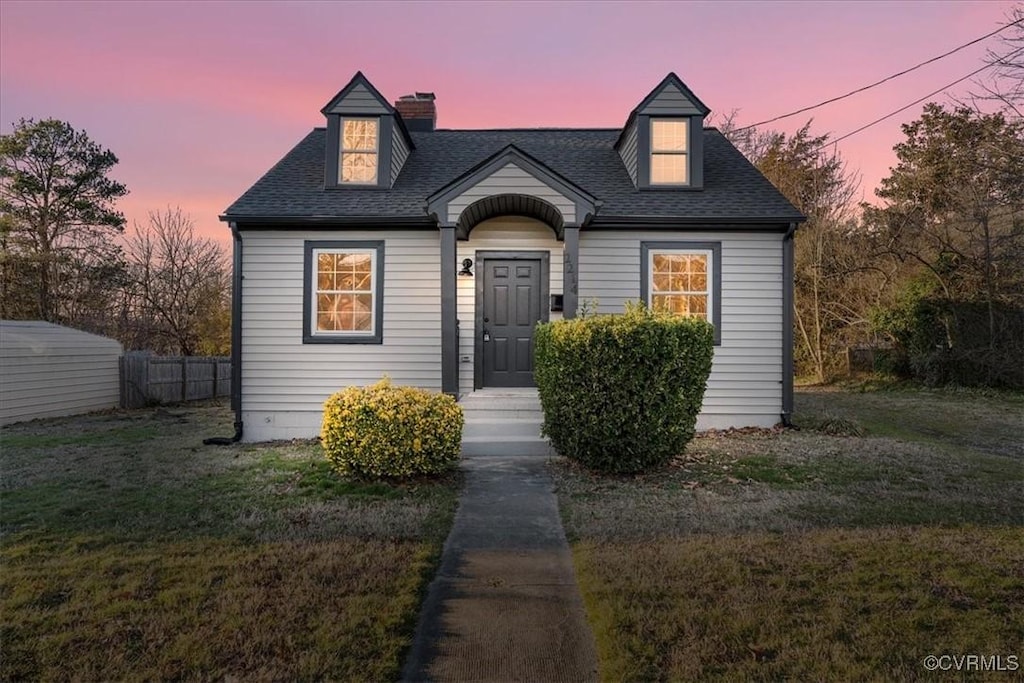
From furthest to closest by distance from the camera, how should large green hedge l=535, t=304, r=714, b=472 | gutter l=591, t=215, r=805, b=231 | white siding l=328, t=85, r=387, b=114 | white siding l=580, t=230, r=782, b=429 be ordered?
white siding l=328, t=85, r=387, b=114 < white siding l=580, t=230, r=782, b=429 < gutter l=591, t=215, r=805, b=231 < large green hedge l=535, t=304, r=714, b=472

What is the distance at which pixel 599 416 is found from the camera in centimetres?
596

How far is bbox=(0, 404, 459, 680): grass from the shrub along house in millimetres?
2382

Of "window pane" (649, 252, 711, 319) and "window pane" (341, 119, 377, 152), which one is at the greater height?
"window pane" (341, 119, 377, 152)

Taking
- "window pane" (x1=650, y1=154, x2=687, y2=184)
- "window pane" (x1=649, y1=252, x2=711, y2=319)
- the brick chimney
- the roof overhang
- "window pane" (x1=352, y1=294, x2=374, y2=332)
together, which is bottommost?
"window pane" (x1=352, y1=294, x2=374, y2=332)

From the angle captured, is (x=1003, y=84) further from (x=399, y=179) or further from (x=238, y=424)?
(x=238, y=424)

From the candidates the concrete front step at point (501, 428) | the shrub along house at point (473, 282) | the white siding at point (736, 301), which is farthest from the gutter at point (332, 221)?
the concrete front step at point (501, 428)

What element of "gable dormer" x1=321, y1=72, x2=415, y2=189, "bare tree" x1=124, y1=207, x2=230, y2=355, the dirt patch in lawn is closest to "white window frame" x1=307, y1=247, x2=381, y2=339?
"gable dormer" x1=321, y1=72, x2=415, y2=189

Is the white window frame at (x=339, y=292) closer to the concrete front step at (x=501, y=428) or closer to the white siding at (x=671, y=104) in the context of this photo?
the concrete front step at (x=501, y=428)

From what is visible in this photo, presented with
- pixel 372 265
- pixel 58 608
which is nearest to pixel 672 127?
pixel 372 265

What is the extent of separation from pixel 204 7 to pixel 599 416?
9022mm

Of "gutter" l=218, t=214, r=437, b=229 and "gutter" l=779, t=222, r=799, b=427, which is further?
"gutter" l=779, t=222, r=799, b=427

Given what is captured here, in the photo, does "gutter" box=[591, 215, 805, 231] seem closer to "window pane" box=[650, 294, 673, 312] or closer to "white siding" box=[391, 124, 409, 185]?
"window pane" box=[650, 294, 673, 312]

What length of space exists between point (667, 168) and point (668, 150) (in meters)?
0.33

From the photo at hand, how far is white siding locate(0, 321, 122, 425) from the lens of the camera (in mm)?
10391
